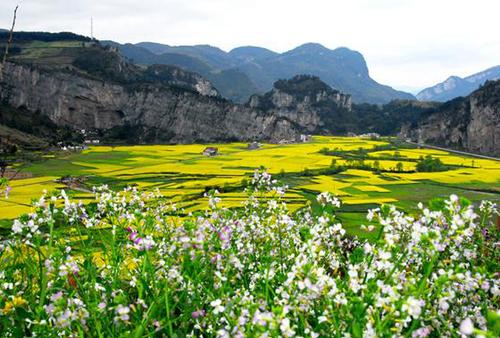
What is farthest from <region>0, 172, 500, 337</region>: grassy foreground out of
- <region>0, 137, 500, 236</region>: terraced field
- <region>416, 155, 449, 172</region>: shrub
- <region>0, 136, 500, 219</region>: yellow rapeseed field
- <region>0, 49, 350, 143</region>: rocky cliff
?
<region>0, 49, 350, 143</region>: rocky cliff

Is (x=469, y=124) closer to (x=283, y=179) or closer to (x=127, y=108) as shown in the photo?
(x=283, y=179)

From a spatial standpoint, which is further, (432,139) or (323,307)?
(432,139)

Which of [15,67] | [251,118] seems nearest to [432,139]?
[251,118]

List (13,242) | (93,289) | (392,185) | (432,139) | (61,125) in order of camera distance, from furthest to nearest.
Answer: (432,139) → (61,125) → (392,185) → (13,242) → (93,289)

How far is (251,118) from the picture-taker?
190875 mm

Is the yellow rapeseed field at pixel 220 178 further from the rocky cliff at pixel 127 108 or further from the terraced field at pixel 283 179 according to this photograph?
the rocky cliff at pixel 127 108

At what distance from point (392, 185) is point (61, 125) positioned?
13350 centimetres

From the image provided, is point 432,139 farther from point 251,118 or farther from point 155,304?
point 155,304

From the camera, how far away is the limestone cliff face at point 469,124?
145125 millimetres

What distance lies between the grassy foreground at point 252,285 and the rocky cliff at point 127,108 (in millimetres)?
160534

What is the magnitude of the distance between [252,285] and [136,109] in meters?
185

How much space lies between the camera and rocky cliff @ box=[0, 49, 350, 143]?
159m

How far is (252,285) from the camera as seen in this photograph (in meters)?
5.14

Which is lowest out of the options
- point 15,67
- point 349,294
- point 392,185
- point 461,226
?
point 392,185
